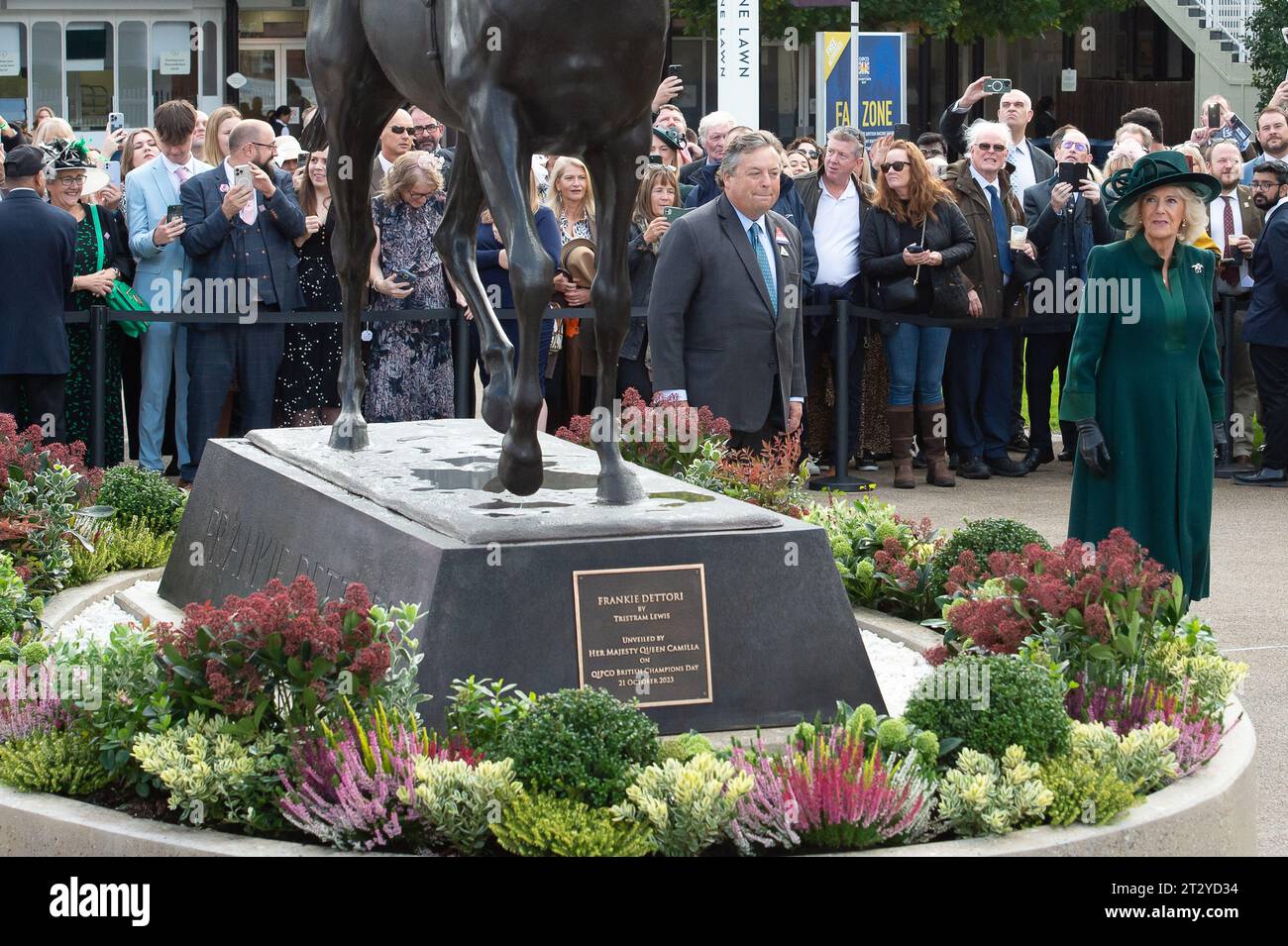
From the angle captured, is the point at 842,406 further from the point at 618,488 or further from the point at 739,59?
the point at 618,488

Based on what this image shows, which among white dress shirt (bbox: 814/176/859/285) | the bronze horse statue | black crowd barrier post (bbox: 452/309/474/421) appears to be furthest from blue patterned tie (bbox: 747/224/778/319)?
the bronze horse statue

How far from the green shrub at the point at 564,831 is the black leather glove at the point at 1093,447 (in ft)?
12.3

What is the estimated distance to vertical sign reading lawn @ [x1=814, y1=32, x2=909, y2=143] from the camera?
57.9 ft

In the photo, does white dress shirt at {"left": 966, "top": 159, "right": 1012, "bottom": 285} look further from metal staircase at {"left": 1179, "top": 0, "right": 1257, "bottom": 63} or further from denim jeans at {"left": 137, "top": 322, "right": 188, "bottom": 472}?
metal staircase at {"left": 1179, "top": 0, "right": 1257, "bottom": 63}

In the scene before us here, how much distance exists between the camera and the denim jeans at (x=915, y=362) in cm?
1315

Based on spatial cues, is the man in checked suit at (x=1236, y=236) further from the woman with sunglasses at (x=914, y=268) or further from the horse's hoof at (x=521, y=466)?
the horse's hoof at (x=521, y=466)

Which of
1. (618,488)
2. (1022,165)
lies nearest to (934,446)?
(1022,165)

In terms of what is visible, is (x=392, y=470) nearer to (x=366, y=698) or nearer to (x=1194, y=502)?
(x=366, y=698)

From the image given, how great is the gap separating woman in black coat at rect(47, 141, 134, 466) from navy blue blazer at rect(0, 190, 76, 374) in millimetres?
402

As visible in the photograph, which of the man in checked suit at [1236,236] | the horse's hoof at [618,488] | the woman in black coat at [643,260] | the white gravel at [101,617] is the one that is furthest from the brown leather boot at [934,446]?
the horse's hoof at [618,488]

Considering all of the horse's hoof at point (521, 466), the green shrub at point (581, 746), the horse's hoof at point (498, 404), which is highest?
the horse's hoof at point (498, 404)

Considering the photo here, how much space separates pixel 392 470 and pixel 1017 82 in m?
34.2

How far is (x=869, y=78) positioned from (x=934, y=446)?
18.5 ft

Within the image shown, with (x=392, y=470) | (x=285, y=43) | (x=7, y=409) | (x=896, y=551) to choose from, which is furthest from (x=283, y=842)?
(x=285, y=43)
